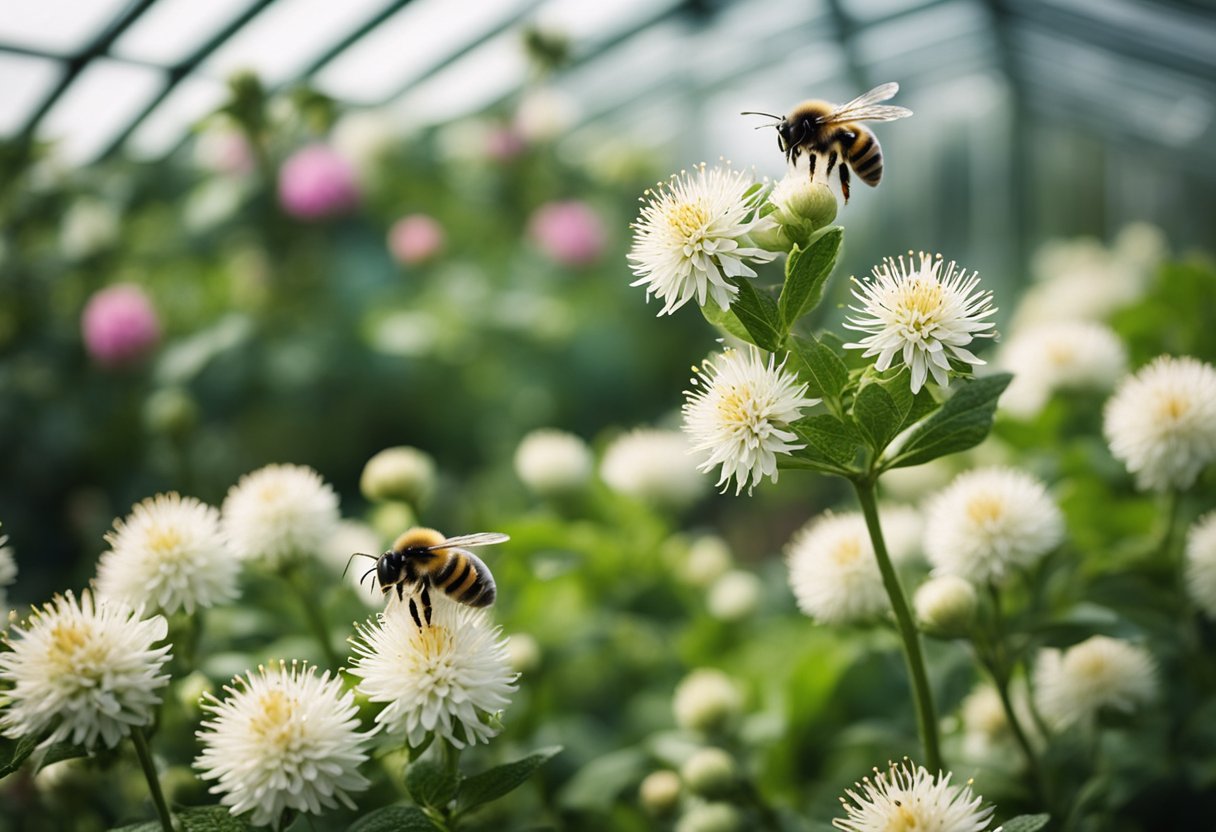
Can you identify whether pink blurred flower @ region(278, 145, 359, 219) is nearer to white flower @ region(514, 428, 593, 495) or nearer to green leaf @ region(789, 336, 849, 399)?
white flower @ region(514, 428, 593, 495)

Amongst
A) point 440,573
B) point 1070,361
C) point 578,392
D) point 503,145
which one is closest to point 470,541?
point 440,573

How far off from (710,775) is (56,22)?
154cm

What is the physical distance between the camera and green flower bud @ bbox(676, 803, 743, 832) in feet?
3.14

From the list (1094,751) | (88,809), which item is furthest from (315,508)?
(1094,751)

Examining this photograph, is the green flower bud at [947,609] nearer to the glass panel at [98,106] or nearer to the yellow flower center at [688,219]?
the yellow flower center at [688,219]

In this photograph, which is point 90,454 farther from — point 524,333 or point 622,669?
point 622,669

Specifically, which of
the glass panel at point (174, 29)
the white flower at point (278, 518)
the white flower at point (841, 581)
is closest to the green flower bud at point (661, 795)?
the white flower at point (841, 581)

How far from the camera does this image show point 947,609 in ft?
2.79

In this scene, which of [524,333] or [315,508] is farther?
[524,333]

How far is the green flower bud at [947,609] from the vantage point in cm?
85

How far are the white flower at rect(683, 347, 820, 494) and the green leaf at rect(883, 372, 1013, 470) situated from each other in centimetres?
10

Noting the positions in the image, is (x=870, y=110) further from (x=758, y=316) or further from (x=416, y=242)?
(x=416, y=242)

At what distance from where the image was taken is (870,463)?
0.75 metres

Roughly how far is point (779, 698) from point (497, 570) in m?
0.43
